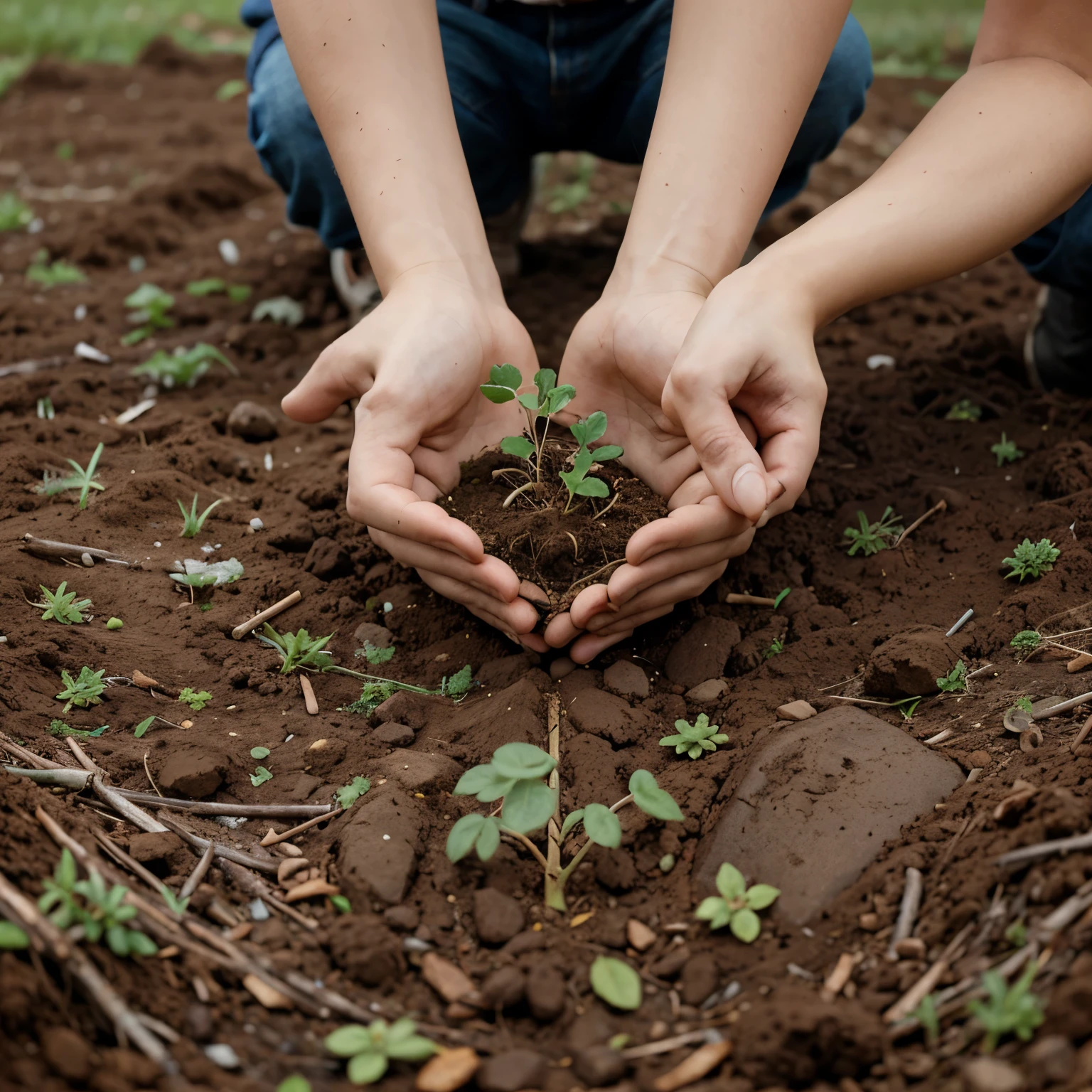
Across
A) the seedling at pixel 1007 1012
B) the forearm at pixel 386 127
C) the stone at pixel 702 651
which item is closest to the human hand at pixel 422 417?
the forearm at pixel 386 127

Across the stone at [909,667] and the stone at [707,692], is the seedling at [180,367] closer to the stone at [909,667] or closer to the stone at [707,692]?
the stone at [707,692]

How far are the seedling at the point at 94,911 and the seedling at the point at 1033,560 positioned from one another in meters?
1.80

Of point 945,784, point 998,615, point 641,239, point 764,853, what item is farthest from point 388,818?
point 641,239

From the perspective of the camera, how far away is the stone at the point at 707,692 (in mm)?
1901

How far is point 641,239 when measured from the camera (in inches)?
89.7

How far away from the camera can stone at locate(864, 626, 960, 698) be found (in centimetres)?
181

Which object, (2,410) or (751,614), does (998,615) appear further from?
(2,410)

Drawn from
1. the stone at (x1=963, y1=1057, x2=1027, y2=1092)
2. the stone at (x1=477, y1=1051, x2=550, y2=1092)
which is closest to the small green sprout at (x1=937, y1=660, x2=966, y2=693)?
the stone at (x1=963, y1=1057, x2=1027, y2=1092)

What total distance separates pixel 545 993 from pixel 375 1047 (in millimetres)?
240

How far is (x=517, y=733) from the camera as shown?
1775 millimetres

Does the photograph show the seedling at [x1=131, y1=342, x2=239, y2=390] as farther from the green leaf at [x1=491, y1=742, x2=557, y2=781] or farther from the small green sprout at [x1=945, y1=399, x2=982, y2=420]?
the small green sprout at [x1=945, y1=399, x2=982, y2=420]

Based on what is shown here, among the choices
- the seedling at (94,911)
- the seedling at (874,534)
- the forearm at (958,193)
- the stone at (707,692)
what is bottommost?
the seedling at (874,534)

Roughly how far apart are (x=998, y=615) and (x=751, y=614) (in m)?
0.50

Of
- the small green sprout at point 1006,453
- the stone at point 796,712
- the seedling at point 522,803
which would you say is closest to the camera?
the seedling at point 522,803
